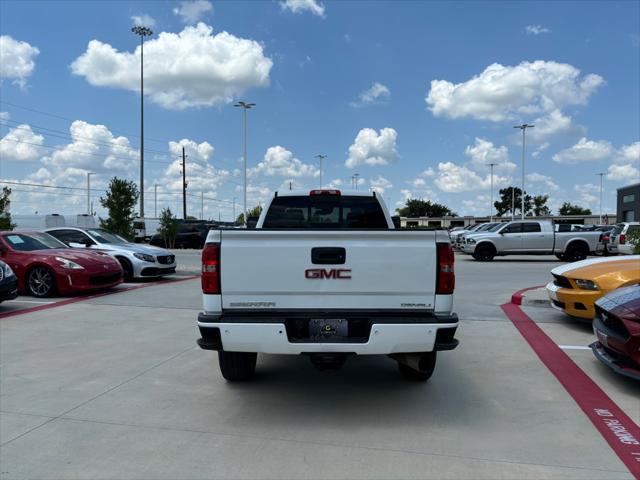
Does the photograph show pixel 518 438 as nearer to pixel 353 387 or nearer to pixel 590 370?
pixel 353 387

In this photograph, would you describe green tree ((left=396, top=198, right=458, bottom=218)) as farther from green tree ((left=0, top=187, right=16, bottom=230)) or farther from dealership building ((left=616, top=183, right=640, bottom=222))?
green tree ((left=0, top=187, right=16, bottom=230))

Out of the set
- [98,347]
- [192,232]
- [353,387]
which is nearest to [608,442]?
[353,387]

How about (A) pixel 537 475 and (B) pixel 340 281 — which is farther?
(B) pixel 340 281

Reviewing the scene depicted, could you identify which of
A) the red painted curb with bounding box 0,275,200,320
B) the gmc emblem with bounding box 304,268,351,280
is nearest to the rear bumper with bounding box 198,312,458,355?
the gmc emblem with bounding box 304,268,351,280

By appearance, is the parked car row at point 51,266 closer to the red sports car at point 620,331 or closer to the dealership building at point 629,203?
the red sports car at point 620,331

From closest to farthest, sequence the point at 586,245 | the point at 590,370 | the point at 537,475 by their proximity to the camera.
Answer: the point at 537,475 → the point at 590,370 → the point at 586,245

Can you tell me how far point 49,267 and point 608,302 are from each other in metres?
9.79

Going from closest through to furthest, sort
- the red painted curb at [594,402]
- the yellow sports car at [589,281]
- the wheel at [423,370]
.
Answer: the red painted curb at [594,402] → the wheel at [423,370] → the yellow sports car at [589,281]

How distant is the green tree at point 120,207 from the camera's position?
17.4 meters

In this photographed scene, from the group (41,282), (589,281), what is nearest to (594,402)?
(589,281)

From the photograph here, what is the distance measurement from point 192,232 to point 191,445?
3047cm

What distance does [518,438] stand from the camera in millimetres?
3730

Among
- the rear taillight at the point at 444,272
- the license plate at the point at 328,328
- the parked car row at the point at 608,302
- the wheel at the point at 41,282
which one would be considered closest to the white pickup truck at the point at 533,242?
the parked car row at the point at 608,302

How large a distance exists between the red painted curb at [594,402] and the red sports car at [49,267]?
27.3ft
